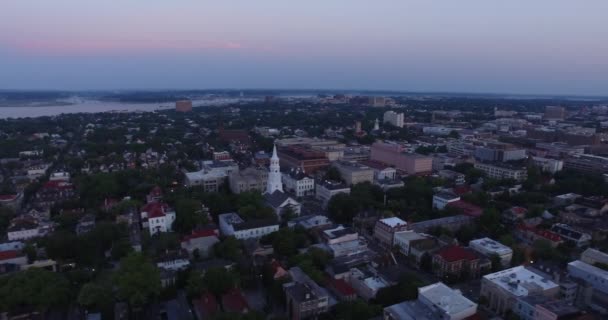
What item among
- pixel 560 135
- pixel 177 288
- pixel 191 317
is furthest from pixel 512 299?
pixel 560 135

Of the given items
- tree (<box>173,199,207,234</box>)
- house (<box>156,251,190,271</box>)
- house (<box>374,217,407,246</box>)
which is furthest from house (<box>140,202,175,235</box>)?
house (<box>374,217,407,246</box>)

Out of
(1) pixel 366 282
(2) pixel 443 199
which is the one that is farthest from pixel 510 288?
(2) pixel 443 199

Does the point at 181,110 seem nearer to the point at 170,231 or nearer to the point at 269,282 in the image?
the point at 170,231

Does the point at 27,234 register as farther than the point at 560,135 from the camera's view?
No

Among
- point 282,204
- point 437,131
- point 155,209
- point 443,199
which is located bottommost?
point 443,199

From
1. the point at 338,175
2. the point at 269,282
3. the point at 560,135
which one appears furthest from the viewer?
the point at 560,135

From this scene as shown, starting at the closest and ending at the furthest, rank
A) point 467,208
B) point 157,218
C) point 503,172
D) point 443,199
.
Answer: point 157,218 < point 467,208 < point 443,199 < point 503,172

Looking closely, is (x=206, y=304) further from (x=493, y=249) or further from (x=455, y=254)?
(x=493, y=249)
